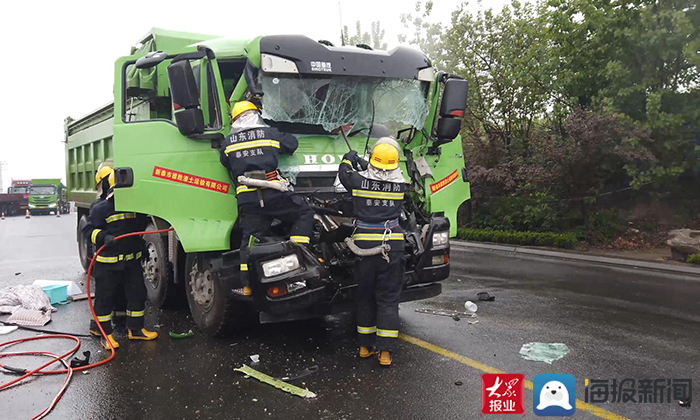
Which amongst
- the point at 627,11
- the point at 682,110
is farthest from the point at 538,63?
the point at 682,110

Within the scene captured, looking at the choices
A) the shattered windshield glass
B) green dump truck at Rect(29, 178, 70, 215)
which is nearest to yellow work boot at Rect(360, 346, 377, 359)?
the shattered windshield glass

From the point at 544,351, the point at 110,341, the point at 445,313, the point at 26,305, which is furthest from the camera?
the point at 26,305

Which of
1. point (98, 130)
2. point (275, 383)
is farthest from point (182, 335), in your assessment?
point (98, 130)

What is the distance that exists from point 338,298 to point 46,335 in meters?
3.15

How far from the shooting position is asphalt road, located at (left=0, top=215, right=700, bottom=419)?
11.8ft

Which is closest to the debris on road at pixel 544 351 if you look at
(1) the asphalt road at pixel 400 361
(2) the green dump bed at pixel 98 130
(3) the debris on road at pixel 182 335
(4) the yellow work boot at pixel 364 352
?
(1) the asphalt road at pixel 400 361

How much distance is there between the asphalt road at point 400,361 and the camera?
3604 millimetres

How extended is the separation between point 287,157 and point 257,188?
528 millimetres

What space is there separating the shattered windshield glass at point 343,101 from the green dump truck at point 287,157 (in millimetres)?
11

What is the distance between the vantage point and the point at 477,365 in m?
4.33

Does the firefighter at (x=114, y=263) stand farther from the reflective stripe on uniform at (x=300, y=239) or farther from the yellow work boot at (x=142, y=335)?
the reflective stripe on uniform at (x=300, y=239)

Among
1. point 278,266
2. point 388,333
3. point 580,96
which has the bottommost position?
point 388,333

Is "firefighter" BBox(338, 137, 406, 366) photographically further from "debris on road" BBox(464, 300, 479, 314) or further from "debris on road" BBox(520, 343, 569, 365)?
"debris on road" BBox(464, 300, 479, 314)

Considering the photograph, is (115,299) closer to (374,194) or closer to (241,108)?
(241,108)
